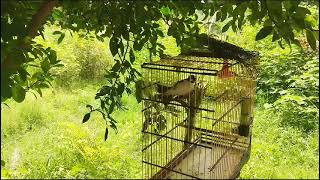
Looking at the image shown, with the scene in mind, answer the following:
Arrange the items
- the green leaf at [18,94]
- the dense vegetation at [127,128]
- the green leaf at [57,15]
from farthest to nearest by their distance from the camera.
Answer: the dense vegetation at [127,128], the green leaf at [57,15], the green leaf at [18,94]

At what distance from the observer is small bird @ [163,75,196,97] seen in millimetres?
931

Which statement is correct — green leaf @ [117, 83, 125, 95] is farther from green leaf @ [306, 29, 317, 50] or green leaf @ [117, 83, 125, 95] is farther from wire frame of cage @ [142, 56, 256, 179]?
green leaf @ [306, 29, 317, 50]

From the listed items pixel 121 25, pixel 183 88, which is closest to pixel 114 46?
pixel 121 25

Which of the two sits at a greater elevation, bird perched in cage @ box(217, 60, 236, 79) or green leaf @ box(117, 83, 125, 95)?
bird perched in cage @ box(217, 60, 236, 79)

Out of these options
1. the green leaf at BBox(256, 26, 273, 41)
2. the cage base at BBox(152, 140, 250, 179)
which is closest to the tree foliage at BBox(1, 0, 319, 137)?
the green leaf at BBox(256, 26, 273, 41)

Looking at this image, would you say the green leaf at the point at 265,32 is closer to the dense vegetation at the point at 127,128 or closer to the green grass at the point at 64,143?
the dense vegetation at the point at 127,128

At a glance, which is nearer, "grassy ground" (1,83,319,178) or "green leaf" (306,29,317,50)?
"green leaf" (306,29,317,50)

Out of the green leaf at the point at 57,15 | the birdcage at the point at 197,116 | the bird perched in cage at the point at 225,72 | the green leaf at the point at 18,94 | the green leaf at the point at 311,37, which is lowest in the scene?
the birdcage at the point at 197,116

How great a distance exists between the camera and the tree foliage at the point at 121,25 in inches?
25.2

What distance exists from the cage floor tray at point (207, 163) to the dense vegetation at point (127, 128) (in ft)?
0.28

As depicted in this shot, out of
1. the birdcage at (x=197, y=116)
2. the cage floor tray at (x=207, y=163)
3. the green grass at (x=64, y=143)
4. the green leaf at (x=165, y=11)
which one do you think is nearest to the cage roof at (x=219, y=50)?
→ the birdcage at (x=197, y=116)

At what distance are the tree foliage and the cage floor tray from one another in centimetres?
21

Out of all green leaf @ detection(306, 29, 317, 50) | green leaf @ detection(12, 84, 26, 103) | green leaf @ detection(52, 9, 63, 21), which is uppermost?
green leaf @ detection(52, 9, 63, 21)

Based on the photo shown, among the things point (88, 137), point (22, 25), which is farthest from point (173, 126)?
point (88, 137)
